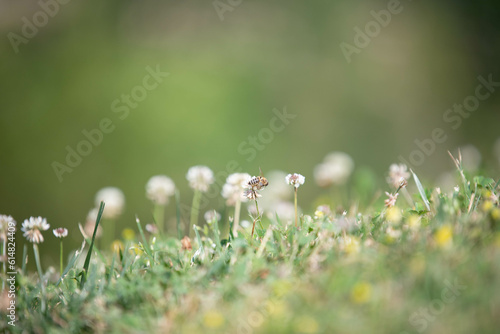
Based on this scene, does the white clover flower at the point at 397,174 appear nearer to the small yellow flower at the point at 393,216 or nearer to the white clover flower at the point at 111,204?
the small yellow flower at the point at 393,216

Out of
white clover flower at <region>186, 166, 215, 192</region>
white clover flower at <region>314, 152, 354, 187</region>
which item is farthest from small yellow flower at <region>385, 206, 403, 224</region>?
white clover flower at <region>314, 152, 354, 187</region>

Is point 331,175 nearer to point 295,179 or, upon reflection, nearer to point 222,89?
point 295,179

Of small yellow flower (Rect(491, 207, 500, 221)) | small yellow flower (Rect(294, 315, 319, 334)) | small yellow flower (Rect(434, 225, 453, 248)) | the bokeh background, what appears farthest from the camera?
the bokeh background

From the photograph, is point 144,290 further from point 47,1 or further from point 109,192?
point 47,1

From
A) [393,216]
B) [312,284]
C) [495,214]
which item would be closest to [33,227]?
[312,284]

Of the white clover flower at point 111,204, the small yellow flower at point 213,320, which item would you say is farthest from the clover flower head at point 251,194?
the white clover flower at point 111,204

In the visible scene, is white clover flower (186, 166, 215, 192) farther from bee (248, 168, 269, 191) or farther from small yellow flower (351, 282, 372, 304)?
small yellow flower (351, 282, 372, 304)
